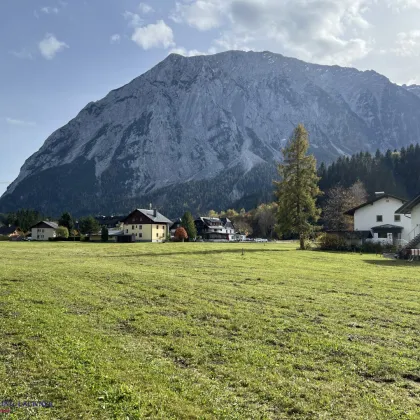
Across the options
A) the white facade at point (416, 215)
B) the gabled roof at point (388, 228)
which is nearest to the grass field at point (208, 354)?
the white facade at point (416, 215)

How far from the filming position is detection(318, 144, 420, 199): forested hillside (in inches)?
6663

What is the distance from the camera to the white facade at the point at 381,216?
69438 mm

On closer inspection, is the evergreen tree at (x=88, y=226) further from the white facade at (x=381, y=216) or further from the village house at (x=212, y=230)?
the white facade at (x=381, y=216)

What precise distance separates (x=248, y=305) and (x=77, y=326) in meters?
6.52

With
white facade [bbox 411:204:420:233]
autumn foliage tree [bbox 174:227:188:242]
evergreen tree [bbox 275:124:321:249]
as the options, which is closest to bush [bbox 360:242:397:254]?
white facade [bbox 411:204:420:233]

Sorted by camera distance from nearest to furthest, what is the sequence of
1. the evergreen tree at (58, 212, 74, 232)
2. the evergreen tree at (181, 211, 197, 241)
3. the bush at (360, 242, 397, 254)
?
the bush at (360, 242, 397, 254) < the evergreen tree at (181, 211, 197, 241) < the evergreen tree at (58, 212, 74, 232)

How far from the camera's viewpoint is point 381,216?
7112cm

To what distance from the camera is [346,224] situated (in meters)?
91.6

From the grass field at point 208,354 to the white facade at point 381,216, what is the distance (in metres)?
57.8

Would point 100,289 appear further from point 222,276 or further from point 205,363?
point 205,363

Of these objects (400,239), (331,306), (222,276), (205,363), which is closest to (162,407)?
(205,363)

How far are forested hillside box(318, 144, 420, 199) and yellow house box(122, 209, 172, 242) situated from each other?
95792 mm

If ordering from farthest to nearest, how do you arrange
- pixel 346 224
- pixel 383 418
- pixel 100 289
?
pixel 346 224
pixel 100 289
pixel 383 418

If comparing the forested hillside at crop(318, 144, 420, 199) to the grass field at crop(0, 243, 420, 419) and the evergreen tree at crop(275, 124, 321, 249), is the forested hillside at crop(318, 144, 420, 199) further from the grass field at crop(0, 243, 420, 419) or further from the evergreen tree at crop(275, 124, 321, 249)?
the grass field at crop(0, 243, 420, 419)
